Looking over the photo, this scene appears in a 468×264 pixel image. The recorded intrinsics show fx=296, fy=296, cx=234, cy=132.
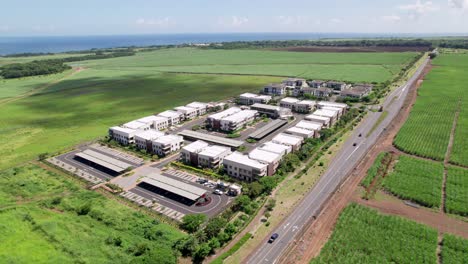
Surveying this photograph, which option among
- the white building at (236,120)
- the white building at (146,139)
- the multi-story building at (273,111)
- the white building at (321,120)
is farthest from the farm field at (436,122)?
the white building at (146,139)

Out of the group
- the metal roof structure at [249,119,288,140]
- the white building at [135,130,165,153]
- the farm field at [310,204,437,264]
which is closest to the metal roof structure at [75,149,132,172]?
the white building at [135,130,165,153]

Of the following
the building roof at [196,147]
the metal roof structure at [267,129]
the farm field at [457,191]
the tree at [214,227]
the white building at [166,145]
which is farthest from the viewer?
the metal roof structure at [267,129]

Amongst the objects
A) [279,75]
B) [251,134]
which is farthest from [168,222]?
[279,75]

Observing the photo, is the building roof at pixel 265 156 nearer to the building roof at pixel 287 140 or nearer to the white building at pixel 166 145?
the building roof at pixel 287 140

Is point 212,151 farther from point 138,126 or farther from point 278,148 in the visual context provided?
point 138,126

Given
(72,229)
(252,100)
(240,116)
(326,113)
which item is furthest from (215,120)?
(72,229)
